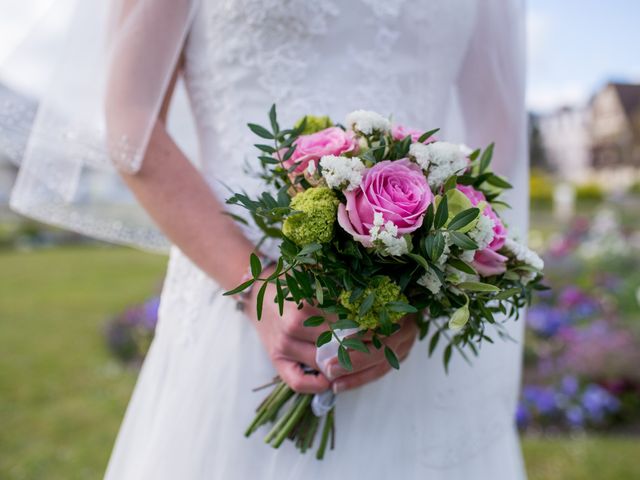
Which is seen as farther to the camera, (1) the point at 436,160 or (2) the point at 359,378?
(2) the point at 359,378

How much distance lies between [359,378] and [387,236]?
40cm

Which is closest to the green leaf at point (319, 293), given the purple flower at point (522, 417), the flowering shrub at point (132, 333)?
the purple flower at point (522, 417)

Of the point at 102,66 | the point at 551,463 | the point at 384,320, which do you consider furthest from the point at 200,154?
the point at 551,463

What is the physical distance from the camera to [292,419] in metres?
1.23

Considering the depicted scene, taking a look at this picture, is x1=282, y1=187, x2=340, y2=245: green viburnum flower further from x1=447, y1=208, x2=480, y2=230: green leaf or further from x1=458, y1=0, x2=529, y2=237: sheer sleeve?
x1=458, y1=0, x2=529, y2=237: sheer sleeve

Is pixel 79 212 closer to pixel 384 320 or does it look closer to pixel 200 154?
pixel 200 154

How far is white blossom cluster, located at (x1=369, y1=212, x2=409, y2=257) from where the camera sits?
0.95 meters

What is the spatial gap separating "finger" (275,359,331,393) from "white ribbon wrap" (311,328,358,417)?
21 millimetres

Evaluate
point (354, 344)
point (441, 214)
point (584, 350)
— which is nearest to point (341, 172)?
point (441, 214)

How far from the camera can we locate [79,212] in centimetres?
177

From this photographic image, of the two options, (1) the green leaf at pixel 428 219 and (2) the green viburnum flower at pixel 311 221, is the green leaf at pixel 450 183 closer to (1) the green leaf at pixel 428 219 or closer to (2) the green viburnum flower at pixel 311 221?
(1) the green leaf at pixel 428 219

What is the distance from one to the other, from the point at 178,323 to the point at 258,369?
248 millimetres

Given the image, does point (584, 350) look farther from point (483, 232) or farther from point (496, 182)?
point (483, 232)

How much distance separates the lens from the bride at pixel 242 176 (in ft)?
4.28
